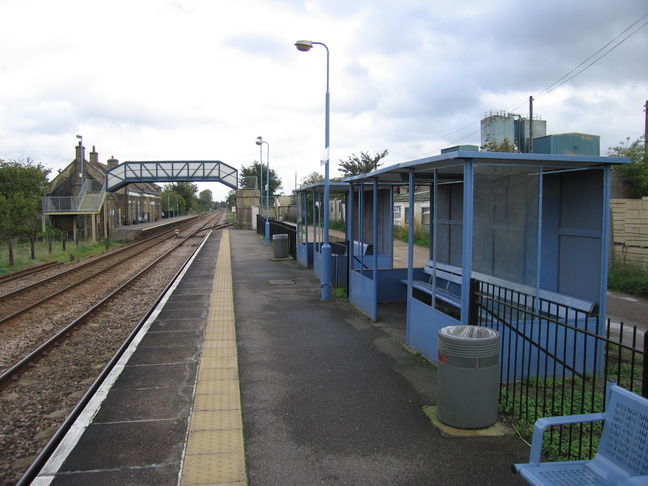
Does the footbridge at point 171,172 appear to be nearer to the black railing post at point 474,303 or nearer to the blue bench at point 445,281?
the blue bench at point 445,281

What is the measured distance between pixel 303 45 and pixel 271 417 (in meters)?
8.42

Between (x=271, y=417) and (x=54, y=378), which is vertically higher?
(x=271, y=417)

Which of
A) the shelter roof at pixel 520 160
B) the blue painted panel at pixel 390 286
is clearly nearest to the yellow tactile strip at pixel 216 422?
the shelter roof at pixel 520 160

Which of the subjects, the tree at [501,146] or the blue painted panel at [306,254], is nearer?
the blue painted panel at [306,254]

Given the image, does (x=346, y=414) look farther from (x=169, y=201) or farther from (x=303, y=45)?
(x=169, y=201)

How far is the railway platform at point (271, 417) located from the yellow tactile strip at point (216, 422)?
14mm

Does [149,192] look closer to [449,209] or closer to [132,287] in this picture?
[132,287]

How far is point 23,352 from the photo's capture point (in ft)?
26.5

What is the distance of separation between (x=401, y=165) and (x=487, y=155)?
59.6 inches

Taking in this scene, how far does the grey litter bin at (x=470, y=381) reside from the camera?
14.8 feet

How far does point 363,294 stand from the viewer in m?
9.73

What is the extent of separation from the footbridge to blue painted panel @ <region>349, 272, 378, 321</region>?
3491cm

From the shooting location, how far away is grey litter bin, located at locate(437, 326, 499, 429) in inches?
178

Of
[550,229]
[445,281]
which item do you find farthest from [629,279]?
[550,229]
